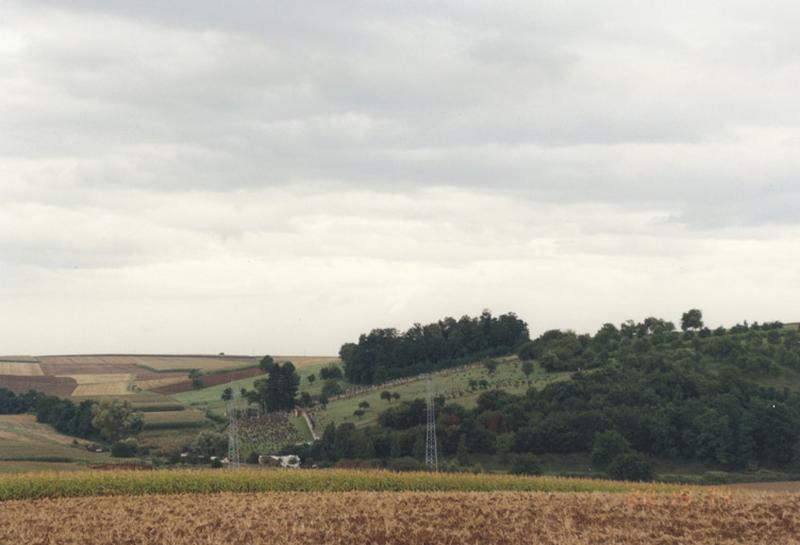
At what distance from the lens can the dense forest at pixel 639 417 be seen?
109812 mm

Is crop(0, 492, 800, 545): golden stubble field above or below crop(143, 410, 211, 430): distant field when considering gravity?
above

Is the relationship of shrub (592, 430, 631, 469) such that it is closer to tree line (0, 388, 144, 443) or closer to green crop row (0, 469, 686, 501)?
green crop row (0, 469, 686, 501)

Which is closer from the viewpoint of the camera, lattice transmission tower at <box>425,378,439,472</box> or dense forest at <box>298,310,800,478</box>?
lattice transmission tower at <box>425,378,439,472</box>

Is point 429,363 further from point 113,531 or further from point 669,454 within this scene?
point 113,531

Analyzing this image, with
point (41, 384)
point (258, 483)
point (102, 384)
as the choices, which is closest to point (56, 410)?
point (41, 384)

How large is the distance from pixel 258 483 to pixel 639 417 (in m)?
76.6

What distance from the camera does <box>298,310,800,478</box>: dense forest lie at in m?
110

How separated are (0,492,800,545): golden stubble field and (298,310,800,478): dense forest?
205ft

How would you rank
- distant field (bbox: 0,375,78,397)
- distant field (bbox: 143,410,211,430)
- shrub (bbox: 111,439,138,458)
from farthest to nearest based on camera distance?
distant field (bbox: 0,375,78,397) → distant field (bbox: 143,410,211,430) → shrub (bbox: 111,439,138,458)

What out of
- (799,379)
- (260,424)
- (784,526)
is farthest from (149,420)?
(784,526)

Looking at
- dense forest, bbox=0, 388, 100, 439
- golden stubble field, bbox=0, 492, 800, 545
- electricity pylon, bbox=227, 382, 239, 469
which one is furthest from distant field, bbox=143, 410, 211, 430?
golden stubble field, bbox=0, 492, 800, 545

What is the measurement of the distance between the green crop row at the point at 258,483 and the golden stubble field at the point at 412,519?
3236mm

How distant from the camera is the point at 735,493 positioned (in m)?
46.0

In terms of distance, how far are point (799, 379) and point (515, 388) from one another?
4031 centimetres
